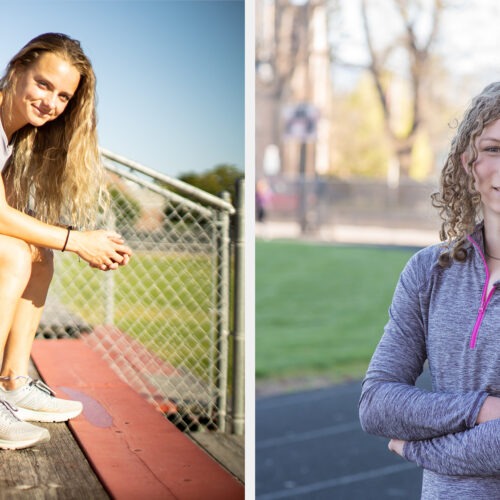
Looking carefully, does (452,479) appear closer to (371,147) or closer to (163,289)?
(163,289)

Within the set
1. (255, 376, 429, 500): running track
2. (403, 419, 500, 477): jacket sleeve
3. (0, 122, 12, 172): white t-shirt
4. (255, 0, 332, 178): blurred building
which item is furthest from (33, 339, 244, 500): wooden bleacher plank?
(255, 0, 332, 178): blurred building

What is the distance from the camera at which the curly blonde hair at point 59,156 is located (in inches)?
76.7

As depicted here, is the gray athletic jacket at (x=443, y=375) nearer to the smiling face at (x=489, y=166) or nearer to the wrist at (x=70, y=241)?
the smiling face at (x=489, y=166)

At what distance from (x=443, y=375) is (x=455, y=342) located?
6cm

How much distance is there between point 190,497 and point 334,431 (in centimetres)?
523

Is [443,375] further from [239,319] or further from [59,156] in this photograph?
[59,156]

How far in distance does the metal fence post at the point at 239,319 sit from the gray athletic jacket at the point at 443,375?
2.37 feet

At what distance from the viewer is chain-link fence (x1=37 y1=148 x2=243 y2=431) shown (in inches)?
85.8

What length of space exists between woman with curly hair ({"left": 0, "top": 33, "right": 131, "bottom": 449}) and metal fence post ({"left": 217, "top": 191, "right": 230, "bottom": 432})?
1.08 ft

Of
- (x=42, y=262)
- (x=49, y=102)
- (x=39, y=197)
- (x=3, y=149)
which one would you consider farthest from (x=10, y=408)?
(x=49, y=102)

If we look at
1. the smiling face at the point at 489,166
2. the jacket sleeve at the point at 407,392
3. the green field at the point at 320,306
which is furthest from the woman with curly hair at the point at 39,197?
the green field at the point at 320,306

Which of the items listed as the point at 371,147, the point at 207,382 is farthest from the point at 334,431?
the point at 371,147

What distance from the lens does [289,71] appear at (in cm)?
1673

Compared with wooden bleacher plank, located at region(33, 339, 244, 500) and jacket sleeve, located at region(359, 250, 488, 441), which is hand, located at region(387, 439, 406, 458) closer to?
jacket sleeve, located at region(359, 250, 488, 441)
